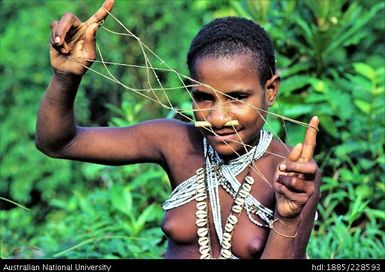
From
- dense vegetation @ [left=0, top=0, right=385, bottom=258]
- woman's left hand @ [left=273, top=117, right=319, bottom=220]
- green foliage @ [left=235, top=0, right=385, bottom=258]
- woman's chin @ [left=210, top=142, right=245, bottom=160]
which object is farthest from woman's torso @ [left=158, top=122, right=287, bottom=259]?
green foliage @ [left=235, top=0, right=385, bottom=258]

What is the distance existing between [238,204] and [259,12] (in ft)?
8.56

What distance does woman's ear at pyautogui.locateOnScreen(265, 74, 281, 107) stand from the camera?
3240 millimetres

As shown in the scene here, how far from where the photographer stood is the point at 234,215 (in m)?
3.24

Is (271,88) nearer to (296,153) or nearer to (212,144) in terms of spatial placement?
(212,144)

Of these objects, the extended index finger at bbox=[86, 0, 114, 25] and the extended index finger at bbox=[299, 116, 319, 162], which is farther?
the extended index finger at bbox=[86, 0, 114, 25]

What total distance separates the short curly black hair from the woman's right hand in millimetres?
382

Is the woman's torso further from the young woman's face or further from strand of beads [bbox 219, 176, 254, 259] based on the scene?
the young woman's face

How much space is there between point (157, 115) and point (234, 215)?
3520 mm

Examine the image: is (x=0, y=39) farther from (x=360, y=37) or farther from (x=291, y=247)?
(x=291, y=247)

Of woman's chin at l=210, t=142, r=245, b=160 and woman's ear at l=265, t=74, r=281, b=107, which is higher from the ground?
woman's ear at l=265, t=74, r=281, b=107

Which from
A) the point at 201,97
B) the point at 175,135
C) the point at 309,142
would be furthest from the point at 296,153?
the point at 175,135

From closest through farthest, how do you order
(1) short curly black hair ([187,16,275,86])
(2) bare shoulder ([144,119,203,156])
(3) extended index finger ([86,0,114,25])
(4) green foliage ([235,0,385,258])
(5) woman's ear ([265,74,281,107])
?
(3) extended index finger ([86,0,114,25]) → (1) short curly black hair ([187,16,275,86]) → (5) woman's ear ([265,74,281,107]) → (2) bare shoulder ([144,119,203,156]) → (4) green foliage ([235,0,385,258])
